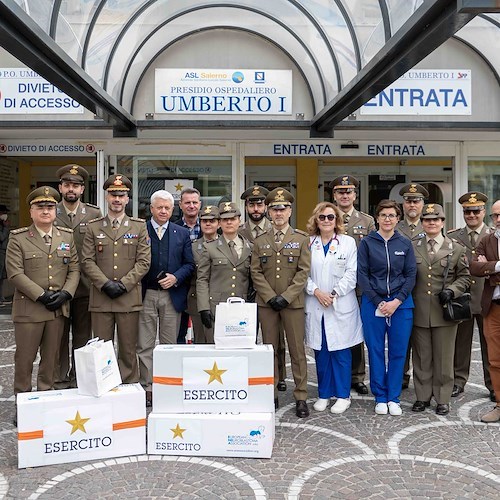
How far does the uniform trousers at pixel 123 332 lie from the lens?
480 cm

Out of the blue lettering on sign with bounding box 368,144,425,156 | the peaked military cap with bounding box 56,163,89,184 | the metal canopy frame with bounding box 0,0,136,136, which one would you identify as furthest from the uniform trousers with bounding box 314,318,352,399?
the blue lettering on sign with bounding box 368,144,425,156

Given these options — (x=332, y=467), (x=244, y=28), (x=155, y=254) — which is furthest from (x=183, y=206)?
(x=244, y=28)

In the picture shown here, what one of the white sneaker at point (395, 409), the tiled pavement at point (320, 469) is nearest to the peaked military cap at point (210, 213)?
the tiled pavement at point (320, 469)

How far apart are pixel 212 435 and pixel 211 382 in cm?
35

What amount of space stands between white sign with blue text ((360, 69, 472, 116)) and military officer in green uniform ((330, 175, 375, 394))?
3642mm

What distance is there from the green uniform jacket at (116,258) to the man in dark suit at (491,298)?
2747 mm

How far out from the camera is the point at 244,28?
866cm

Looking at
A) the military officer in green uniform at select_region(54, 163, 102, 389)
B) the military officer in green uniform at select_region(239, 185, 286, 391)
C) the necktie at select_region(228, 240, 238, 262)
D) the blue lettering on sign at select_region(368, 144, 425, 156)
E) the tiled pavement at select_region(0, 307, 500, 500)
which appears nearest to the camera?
the tiled pavement at select_region(0, 307, 500, 500)

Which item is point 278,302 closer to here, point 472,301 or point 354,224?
point 354,224

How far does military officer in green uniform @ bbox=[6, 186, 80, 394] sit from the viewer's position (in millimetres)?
4387

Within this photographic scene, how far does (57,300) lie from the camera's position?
14.4 feet

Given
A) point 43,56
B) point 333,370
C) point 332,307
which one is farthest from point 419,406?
point 43,56

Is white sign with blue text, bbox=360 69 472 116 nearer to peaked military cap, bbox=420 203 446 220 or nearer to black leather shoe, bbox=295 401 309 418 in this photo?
peaked military cap, bbox=420 203 446 220

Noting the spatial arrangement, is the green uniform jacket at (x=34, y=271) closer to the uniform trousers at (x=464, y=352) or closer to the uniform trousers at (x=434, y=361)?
the uniform trousers at (x=434, y=361)
